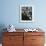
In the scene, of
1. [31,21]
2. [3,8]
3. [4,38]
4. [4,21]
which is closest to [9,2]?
[3,8]

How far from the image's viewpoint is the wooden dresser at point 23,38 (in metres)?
3.70

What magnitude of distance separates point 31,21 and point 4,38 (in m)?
1.09

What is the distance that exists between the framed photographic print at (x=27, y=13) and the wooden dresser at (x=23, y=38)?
67 cm

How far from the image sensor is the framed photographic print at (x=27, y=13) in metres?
4.20

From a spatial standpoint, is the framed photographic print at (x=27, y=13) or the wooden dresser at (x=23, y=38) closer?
the wooden dresser at (x=23, y=38)

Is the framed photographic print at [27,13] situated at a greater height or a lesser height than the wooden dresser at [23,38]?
greater

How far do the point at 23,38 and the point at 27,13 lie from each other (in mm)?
933

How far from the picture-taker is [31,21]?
13.9 ft

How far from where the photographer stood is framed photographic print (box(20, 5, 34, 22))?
165 inches

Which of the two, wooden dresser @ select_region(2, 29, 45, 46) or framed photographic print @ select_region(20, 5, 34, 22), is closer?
wooden dresser @ select_region(2, 29, 45, 46)

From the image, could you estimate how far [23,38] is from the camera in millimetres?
3713

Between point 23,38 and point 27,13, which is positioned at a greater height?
point 27,13

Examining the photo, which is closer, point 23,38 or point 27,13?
point 23,38

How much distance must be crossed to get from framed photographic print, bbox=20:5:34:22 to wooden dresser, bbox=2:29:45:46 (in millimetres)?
667
